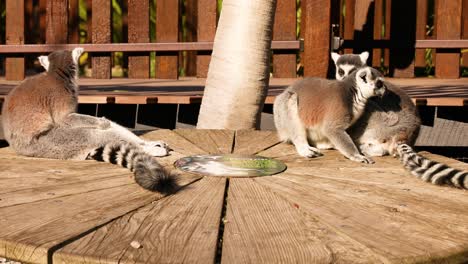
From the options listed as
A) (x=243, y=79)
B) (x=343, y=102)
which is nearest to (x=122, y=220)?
(x=343, y=102)

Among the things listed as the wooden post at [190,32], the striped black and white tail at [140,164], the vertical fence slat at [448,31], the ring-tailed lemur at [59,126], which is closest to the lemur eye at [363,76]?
the ring-tailed lemur at [59,126]

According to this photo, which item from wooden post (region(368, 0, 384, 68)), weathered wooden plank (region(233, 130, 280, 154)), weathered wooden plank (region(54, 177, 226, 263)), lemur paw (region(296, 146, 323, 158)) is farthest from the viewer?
→ wooden post (region(368, 0, 384, 68))

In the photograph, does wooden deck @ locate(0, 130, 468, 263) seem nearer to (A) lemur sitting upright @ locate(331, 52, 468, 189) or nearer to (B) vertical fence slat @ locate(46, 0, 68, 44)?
(A) lemur sitting upright @ locate(331, 52, 468, 189)

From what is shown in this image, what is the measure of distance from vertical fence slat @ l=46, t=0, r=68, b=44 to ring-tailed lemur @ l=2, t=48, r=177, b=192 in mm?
3712

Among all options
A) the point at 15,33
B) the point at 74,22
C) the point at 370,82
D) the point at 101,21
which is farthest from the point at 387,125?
the point at 15,33

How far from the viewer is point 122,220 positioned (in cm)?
191

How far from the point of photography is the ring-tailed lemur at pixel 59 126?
3.08 metres

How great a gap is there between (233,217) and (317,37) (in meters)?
4.17

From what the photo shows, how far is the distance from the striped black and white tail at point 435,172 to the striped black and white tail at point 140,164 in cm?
104

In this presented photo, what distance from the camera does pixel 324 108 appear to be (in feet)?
12.1

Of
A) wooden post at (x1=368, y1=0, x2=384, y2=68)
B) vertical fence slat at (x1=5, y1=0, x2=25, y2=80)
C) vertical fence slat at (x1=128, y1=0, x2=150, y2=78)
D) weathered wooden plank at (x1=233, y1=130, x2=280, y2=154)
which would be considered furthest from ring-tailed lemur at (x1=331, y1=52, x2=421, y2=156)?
wooden post at (x1=368, y1=0, x2=384, y2=68)

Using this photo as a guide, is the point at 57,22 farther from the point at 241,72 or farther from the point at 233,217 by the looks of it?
the point at 233,217

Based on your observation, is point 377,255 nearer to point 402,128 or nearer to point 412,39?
point 402,128

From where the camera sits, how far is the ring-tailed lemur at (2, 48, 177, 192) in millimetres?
3084
